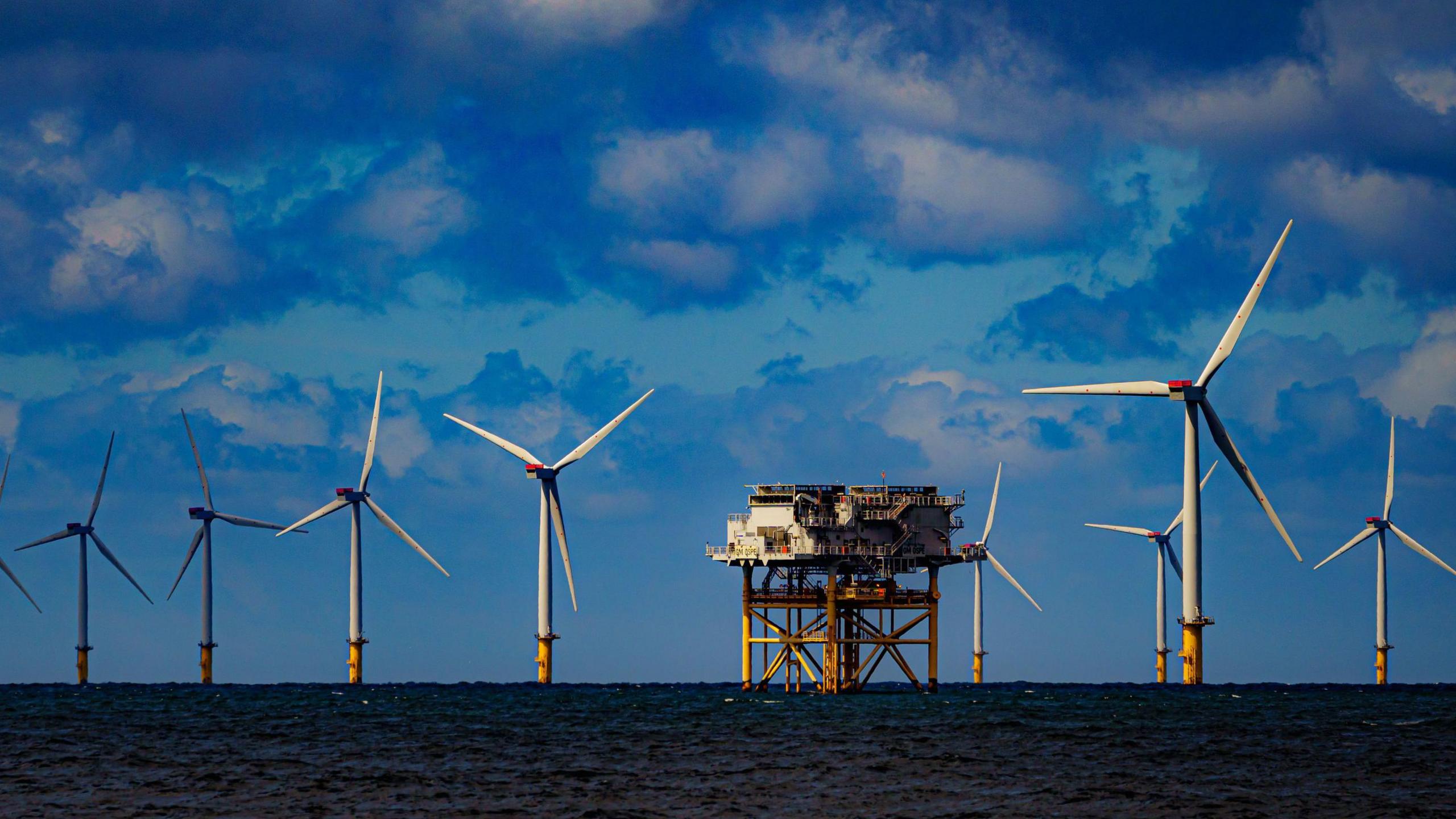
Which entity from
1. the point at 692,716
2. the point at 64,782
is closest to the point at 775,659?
the point at 692,716

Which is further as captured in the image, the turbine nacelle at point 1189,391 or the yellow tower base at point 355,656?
the yellow tower base at point 355,656

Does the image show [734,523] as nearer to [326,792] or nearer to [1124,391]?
[1124,391]

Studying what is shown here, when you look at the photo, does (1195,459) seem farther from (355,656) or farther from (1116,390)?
(355,656)

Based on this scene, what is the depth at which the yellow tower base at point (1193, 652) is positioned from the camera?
115 m

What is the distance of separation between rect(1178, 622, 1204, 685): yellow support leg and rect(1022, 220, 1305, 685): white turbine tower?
0.14 ft

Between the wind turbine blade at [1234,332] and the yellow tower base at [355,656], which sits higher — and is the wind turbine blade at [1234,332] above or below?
above

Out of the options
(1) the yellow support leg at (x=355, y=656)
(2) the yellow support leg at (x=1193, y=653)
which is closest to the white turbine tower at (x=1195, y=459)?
(2) the yellow support leg at (x=1193, y=653)

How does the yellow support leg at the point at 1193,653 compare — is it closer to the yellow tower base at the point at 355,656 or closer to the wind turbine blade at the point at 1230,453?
the wind turbine blade at the point at 1230,453

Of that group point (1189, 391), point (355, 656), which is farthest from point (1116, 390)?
point (355, 656)

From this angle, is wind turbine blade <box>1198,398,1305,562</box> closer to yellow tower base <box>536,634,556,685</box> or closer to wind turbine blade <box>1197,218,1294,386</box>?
wind turbine blade <box>1197,218,1294,386</box>

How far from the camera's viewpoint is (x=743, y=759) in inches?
2980

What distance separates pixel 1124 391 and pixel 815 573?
2750cm

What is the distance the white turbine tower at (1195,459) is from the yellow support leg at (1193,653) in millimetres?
41

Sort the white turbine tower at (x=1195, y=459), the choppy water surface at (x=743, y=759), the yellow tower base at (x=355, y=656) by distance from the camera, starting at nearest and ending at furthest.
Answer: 1. the choppy water surface at (x=743, y=759)
2. the white turbine tower at (x=1195, y=459)
3. the yellow tower base at (x=355, y=656)
